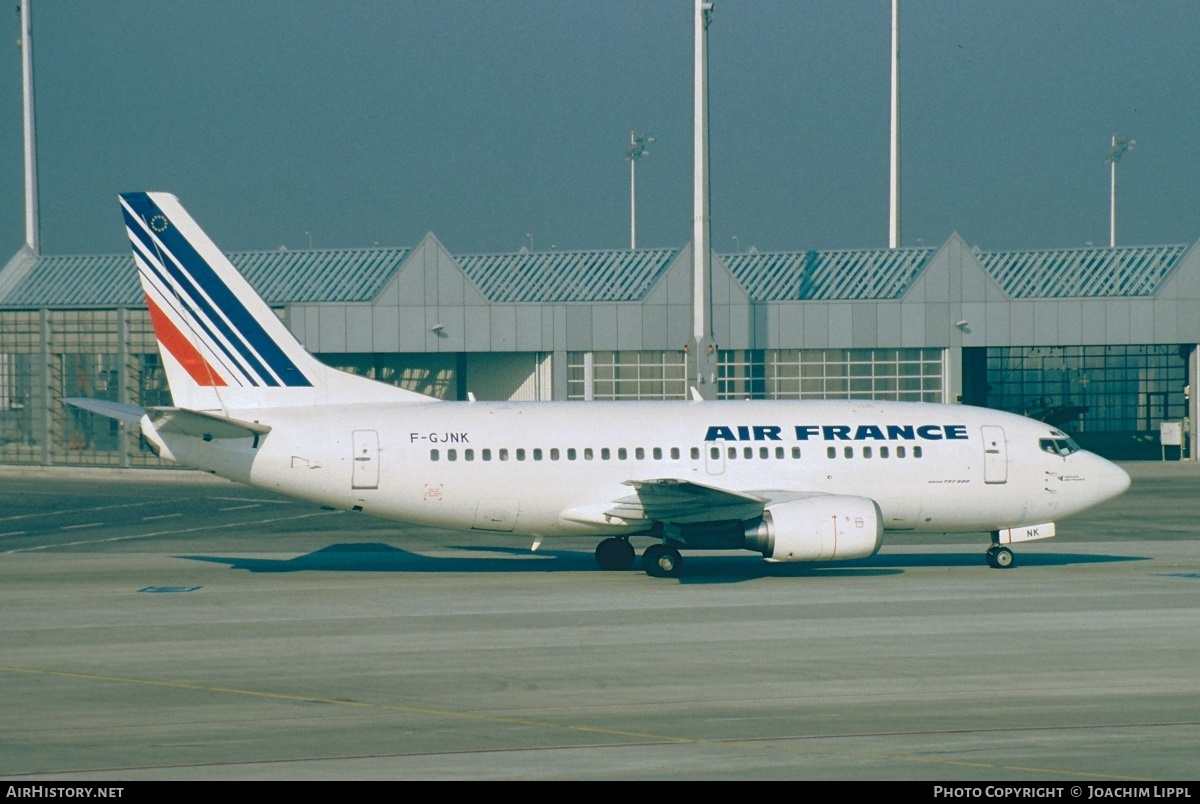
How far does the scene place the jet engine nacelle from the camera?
2956cm

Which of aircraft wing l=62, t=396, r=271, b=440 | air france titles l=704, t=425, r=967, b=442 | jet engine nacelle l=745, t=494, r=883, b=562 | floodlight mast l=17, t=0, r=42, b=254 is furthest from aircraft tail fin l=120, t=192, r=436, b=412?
floodlight mast l=17, t=0, r=42, b=254

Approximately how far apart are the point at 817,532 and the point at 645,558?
4.29m

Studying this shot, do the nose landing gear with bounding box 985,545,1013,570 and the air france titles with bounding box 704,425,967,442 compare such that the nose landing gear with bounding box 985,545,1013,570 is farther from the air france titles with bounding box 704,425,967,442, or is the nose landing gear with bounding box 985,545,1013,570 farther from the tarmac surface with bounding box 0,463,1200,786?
the air france titles with bounding box 704,425,967,442

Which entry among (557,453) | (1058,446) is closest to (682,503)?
(557,453)

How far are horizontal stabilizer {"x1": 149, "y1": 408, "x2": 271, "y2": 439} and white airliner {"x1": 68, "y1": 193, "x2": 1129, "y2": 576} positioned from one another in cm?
5

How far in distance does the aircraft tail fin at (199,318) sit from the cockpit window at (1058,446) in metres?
17.3

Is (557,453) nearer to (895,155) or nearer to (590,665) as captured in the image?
(590,665)

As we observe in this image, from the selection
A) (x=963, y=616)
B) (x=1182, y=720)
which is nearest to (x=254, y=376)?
(x=963, y=616)

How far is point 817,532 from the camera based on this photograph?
97.0 ft

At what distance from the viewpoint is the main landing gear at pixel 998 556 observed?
108ft

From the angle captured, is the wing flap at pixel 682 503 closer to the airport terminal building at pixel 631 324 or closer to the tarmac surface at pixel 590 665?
the tarmac surface at pixel 590 665

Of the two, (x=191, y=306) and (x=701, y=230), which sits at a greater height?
(x=701, y=230)

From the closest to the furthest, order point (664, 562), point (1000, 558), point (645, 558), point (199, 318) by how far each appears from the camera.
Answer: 1. point (199, 318)
2. point (664, 562)
3. point (645, 558)
4. point (1000, 558)
